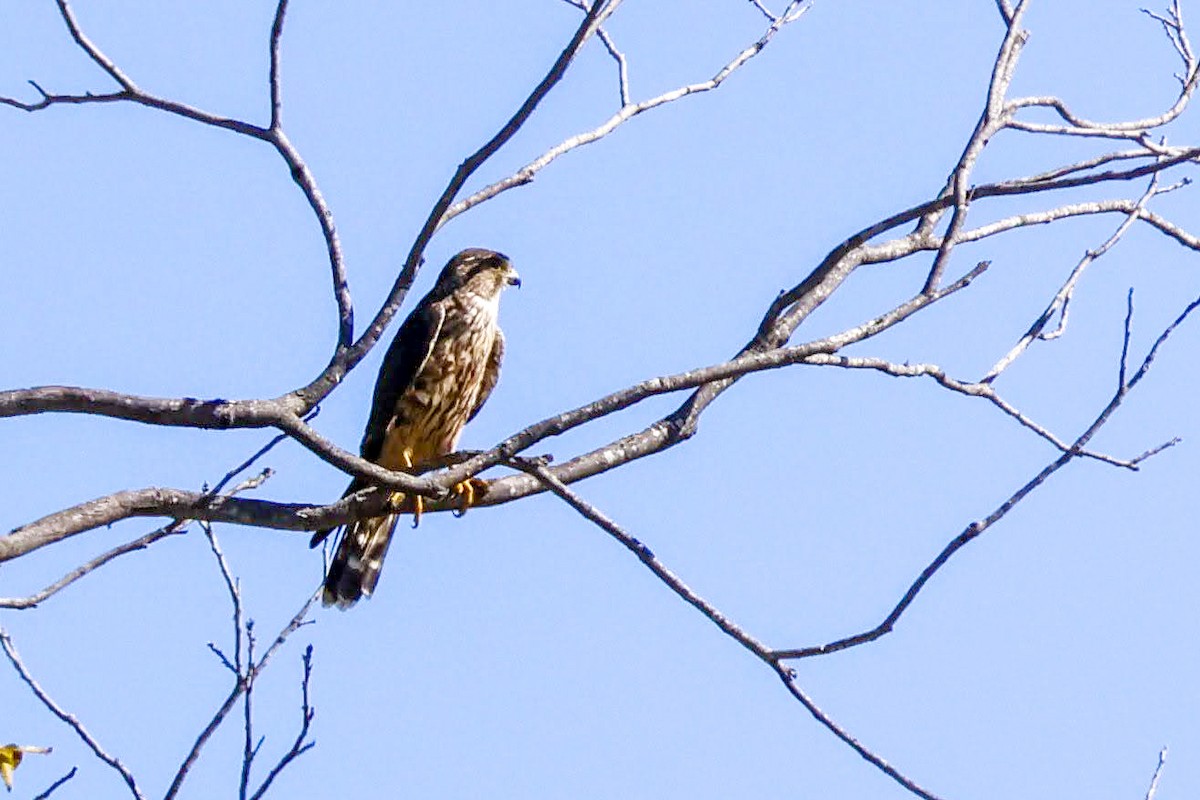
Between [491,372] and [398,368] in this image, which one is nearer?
[398,368]

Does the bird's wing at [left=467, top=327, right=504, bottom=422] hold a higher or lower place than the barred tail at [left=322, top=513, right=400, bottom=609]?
higher

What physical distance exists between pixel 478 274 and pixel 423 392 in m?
0.63

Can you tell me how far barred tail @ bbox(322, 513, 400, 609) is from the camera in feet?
18.0

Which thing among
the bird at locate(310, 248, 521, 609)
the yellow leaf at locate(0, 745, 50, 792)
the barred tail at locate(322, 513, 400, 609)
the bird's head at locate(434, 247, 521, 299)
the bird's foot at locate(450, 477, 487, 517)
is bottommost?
the yellow leaf at locate(0, 745, 50, 792)

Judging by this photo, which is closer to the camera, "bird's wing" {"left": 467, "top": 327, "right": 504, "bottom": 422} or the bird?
the bird

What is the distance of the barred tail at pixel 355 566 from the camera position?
18.0 feet

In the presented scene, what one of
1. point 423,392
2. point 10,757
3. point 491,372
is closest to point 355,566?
point 423,392

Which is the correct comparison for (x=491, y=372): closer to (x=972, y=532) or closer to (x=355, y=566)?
(x=355, y=566)

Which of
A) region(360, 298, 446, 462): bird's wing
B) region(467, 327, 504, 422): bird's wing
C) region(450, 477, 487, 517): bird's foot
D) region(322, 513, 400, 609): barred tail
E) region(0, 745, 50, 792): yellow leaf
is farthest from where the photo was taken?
region(467, 327, 504, 422): bird's wing

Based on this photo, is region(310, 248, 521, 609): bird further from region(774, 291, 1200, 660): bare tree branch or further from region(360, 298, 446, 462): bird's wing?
region(774, 291, 1200, 660): bare tree branch

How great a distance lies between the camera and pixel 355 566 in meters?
5.50

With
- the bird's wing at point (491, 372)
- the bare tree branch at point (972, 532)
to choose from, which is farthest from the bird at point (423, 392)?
the bare tree branch at point (972, 532)

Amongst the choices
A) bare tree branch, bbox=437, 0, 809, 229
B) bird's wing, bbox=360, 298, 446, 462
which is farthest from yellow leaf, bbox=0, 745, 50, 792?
bird's wing, bbox=360, 298, 446, 462

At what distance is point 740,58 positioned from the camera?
13.7 feet
